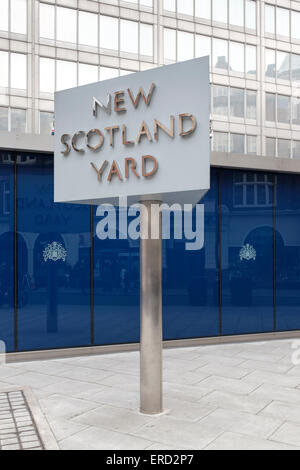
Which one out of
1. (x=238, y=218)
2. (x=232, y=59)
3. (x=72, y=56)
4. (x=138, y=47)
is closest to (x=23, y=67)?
(x=72, y=56)

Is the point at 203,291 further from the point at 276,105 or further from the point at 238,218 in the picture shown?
the point at 276,105

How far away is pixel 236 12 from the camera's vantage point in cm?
5009

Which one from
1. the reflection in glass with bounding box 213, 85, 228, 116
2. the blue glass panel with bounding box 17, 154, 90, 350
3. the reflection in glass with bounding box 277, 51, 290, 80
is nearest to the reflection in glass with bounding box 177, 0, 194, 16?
the reflection in glass with bounding box 213, 85, 228, 116

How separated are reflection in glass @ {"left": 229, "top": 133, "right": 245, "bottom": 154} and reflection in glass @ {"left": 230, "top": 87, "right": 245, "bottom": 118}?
2086mm

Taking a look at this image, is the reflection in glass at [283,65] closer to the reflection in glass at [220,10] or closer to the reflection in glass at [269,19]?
the reflection in glass at [269,19]

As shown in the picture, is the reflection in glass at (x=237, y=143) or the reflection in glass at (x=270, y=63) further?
the reflection in glass at (x=270, y=63)

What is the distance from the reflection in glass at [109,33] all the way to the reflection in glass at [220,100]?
35.7 ft

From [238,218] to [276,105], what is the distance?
42922mm

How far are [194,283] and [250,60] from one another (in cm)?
4403

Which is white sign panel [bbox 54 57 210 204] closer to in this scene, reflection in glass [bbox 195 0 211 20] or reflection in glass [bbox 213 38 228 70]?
reflection in glass [bbox 213 38 228 70]

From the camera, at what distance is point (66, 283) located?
11656mm

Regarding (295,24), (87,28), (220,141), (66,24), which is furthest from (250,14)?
(66,24)

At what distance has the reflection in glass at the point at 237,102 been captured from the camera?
50.0 m

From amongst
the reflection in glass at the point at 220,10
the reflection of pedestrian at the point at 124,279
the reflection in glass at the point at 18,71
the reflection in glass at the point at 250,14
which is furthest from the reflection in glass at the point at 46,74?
the reflection of pedestrian at the point at 124,279
